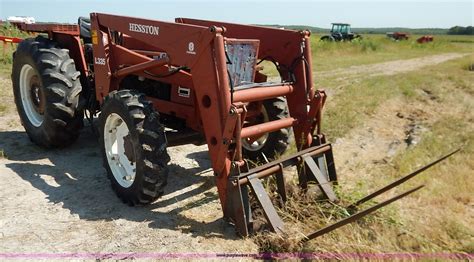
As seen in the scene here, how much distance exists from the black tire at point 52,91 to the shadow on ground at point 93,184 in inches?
10.0

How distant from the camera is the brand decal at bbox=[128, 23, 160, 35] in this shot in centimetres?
389

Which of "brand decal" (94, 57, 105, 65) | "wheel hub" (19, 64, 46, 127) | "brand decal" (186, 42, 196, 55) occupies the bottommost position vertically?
"wheel hub" (19, 64, 46, 127)

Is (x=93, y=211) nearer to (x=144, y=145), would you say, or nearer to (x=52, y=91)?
(x=144, y=145)

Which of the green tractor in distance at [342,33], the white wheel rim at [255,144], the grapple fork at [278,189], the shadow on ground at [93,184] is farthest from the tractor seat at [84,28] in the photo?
the green tractor in distance at [342,33]

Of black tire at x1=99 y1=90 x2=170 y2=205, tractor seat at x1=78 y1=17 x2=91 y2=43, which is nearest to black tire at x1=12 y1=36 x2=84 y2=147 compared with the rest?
tractor seat at x1=78 y1=17 x2=91 y2=43

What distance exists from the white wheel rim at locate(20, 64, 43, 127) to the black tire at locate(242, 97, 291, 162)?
2.71m

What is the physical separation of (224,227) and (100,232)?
1.00 m

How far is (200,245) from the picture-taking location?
3256mm

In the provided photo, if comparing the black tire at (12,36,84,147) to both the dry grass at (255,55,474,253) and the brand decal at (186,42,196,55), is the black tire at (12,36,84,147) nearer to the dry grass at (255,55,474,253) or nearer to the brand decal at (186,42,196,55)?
the brand decal at (186,42,196,55)

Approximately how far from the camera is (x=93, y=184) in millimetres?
4477

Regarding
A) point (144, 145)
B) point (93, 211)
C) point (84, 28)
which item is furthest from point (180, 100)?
point (84, 28)

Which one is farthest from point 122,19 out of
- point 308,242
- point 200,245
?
point 308,242

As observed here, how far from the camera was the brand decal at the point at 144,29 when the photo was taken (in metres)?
3.89

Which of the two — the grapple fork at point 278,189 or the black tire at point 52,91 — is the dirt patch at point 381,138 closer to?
the grapple fork at point 278,189
